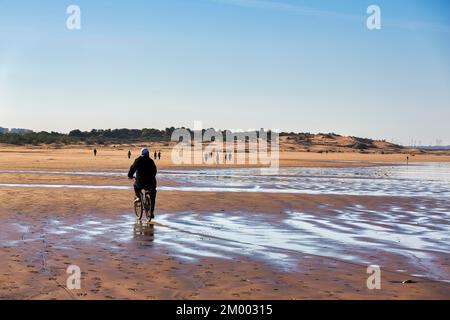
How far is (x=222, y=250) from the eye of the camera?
39.7 ft

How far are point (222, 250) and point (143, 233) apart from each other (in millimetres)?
3012

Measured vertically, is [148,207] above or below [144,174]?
below

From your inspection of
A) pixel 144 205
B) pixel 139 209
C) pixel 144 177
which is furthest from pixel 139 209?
pixel 144 177

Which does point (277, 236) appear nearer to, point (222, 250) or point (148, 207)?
point (222, 250)

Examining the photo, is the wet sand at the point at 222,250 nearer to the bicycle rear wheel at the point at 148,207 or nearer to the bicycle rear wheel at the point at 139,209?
the bicycle rear wheel at the point at 148,207

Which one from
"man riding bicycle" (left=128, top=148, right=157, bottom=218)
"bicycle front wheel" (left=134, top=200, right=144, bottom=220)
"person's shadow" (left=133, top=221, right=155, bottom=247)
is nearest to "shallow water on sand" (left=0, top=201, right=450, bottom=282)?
"person's shadow" (left=133, top=221, right=155, bottom=247)

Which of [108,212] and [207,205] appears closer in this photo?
[108,212]

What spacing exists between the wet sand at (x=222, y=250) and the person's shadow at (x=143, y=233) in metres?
0.02

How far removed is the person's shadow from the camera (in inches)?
512

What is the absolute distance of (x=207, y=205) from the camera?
21672mm

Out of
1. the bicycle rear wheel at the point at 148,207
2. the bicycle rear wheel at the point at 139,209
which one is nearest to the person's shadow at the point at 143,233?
the bicycle rear wheel at the point at 148,207
